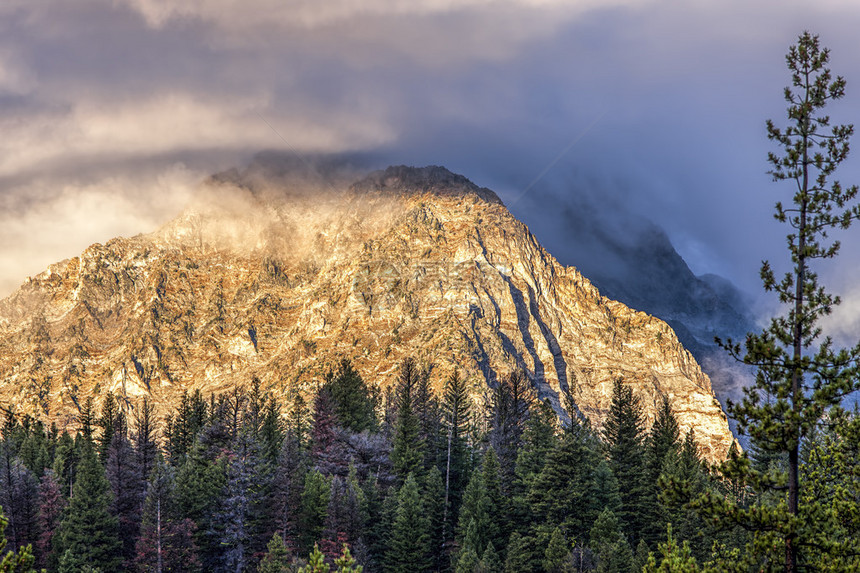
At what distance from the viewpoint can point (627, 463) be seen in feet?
283

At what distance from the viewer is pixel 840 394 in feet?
75.8

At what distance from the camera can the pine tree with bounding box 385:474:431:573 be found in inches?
2876

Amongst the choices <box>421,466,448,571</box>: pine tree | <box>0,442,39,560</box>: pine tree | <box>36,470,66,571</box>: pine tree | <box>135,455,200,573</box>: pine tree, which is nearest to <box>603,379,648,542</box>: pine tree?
<box>421,466,448,571</box>: pine tree

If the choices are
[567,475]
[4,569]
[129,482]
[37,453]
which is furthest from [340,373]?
[4,569]

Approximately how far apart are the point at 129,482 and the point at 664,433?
64.7 metres

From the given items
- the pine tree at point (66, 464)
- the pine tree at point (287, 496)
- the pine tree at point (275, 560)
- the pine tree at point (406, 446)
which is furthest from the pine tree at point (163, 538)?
the pine tree at point (66, 464)

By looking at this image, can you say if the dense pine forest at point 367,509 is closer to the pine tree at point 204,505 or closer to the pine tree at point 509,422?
the pine tree at point 204,505

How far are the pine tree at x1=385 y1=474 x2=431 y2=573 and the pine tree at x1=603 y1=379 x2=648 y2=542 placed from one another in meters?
19.3

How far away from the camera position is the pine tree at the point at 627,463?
77.6 metres

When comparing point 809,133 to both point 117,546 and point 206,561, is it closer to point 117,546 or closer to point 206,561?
point 206,561

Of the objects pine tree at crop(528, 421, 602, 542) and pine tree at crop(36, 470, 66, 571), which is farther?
A: pine tree at crop(36, 470, 66, 571)

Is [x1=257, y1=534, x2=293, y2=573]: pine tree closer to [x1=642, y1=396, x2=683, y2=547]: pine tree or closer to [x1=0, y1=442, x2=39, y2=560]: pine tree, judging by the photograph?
[x1=642, y1=396, x2=683, y2=547]: pine tree

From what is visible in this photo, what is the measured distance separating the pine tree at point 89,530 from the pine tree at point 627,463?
51147 millimetres

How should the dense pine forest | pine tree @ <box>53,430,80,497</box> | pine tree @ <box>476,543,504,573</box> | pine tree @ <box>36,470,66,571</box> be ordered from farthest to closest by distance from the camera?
Answer: pine tree @ <box>53,430,80,497</box> → pine tree @ <box>36,470,66,571</box> → the dense pine forest → pine tree @ <box>476,543,504,573</box>
